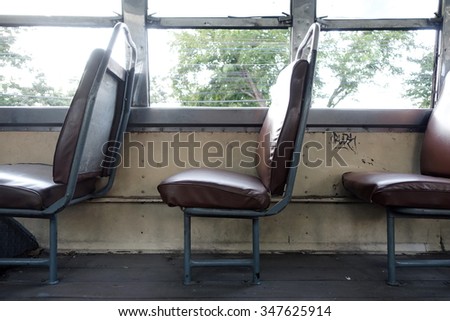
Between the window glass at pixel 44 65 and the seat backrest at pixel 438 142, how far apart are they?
203 centimetres

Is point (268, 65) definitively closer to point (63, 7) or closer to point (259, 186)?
point (259, 186)

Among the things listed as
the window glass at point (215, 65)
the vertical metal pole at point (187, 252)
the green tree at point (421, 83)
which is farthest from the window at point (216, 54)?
the vertical metal pole at point (187, 252)

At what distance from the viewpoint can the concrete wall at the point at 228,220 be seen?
205cm

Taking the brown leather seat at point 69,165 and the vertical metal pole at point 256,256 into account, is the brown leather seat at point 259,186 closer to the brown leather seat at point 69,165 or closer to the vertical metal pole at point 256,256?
the vertical metal pole at point 256,256

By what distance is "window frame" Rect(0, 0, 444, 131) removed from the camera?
204 cm

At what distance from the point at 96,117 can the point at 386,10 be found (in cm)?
185

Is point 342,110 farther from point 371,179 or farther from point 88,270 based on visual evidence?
point 88,270

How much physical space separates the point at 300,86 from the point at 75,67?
1.50m

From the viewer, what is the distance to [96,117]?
5.09ft

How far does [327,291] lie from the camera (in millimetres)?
1474

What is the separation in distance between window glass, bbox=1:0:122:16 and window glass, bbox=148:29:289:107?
0.28m

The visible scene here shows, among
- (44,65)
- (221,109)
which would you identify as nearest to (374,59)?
(221,109)

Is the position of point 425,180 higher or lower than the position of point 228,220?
higher

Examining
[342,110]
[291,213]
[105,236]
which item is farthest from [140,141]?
[342,110]
